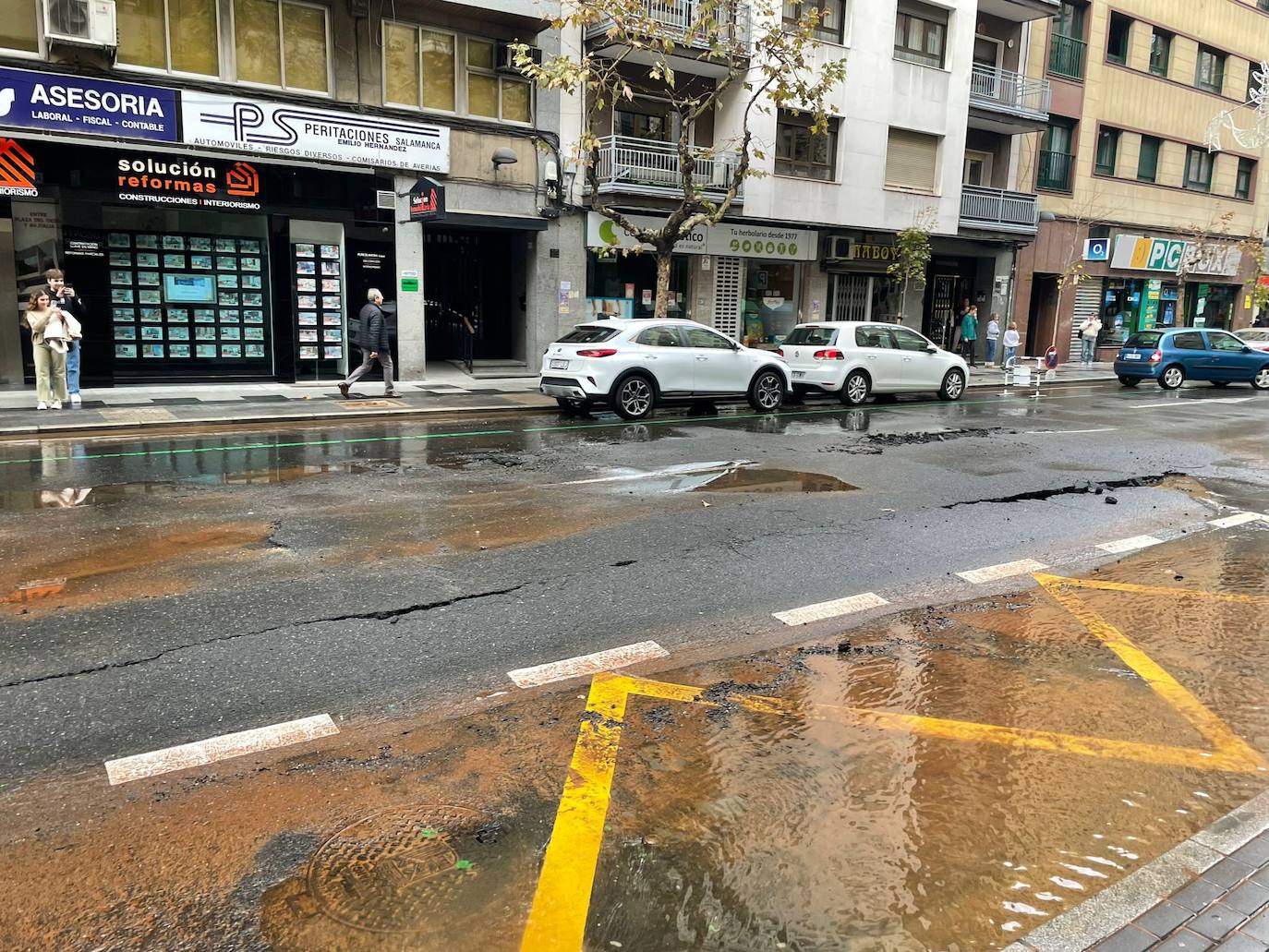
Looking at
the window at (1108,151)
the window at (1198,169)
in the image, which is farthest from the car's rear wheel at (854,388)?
the window at (1198,169)

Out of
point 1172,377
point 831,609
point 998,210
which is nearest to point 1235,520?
point 831,609

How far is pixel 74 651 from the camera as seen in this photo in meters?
4.91

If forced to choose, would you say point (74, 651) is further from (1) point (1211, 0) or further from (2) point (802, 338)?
(1) point (1211, 0)

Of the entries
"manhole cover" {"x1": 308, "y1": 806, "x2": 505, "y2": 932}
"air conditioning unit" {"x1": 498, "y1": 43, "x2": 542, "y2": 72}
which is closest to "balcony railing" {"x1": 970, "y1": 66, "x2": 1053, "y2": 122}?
"air conditioning unit" {"x1": 498, "y1": 43, "x2": 542, "y2": 72}

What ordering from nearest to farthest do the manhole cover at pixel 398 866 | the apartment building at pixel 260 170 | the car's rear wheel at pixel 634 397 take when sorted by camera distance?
the manhole cover at pixel 398 866 < the car's rear wheel at pixel 634 397 < the apartment building at pixel 260 170

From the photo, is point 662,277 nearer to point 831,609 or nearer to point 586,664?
point 831,609

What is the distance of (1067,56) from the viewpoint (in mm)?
29250

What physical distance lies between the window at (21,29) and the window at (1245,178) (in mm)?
39209

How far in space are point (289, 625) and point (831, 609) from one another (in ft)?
11.0

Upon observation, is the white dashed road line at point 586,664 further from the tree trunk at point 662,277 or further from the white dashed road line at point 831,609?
the tree trunk at point 662,277

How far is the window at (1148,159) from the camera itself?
3191 cm

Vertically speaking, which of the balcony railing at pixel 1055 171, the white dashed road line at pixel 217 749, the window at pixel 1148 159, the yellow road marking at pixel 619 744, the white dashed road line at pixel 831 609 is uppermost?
the window at pixel 1148 159

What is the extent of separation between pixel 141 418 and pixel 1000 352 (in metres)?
25.0

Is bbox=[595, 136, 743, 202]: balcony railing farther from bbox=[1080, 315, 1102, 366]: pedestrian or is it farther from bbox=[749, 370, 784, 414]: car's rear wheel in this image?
bbox=[1080, 315, 1102, 366]: pedestrian
